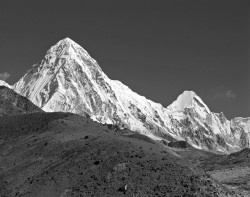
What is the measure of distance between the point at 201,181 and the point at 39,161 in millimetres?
49377

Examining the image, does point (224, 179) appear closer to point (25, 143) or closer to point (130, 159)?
point (25, 143)

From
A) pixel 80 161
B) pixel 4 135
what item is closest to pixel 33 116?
pixel 4 135

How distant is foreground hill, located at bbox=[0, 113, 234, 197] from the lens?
97.5 meters

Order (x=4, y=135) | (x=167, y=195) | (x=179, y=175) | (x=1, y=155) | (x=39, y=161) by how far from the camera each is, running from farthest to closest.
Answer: (x=4, y=135) → (x=1, y=155) → (x=39, y=161) → (x=179, y=175) → (x=167, y=195)

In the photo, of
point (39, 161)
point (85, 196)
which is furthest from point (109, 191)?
point (39, 161)

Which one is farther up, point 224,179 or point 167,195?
point 224,179

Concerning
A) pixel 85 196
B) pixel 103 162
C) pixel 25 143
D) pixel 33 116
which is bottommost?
pixel 85 196

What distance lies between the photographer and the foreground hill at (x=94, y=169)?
9750 cm

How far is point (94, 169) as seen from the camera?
365ft

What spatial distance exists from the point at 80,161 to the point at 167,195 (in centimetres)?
3102

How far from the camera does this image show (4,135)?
17912 cm

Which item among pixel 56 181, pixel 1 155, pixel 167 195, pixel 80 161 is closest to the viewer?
pixel 167 195

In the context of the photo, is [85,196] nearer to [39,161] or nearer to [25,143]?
[39,161]

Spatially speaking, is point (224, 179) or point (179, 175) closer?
point (179, 175)
